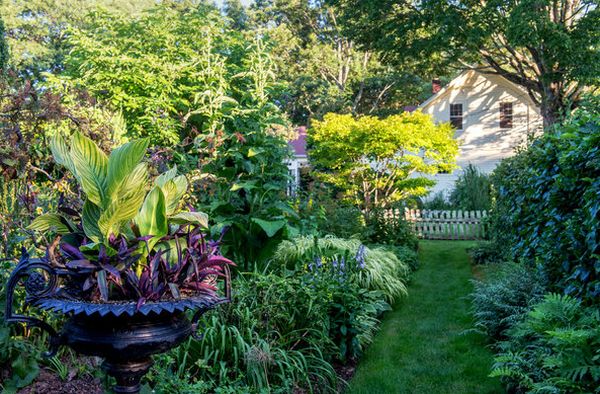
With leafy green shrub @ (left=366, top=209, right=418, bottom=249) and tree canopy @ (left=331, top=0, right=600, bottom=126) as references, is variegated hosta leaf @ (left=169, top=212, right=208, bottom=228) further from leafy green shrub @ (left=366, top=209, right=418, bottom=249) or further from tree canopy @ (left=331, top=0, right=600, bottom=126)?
tree canopy @ (left=331, top=0, right=600, bottom=126)

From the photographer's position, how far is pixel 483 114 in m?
22.8

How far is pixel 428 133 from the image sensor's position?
14062mm

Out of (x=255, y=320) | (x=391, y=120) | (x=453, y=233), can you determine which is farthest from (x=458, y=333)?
(x=453, y=233)

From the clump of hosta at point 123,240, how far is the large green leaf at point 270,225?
10.3 ft

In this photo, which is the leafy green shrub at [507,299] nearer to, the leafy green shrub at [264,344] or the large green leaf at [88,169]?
the leafy green shrub at [264,344]

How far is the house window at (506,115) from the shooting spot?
22453mm

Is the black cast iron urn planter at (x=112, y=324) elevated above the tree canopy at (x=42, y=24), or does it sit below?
below

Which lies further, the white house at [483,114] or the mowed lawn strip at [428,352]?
the white house at [483,114]

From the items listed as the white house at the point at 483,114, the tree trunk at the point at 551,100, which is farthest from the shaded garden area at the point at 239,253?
the white house at the point at 483,114

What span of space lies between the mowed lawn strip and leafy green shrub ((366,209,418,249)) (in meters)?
2.84

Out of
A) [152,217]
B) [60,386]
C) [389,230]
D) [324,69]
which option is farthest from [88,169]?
[324,69]

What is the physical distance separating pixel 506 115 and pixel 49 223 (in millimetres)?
22740

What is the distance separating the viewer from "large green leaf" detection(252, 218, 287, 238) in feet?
18.5

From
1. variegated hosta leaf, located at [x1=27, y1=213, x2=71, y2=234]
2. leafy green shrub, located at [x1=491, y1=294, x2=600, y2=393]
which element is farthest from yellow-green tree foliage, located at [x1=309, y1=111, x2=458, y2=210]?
variegated hosta leaf, located at [x1=27, y1=213, x2=71, y2=234]
